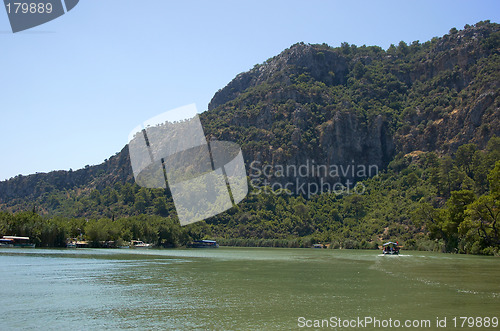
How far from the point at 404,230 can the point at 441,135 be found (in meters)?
54.1

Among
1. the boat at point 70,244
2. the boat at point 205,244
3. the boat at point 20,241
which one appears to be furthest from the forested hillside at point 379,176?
the boat at point 205,244

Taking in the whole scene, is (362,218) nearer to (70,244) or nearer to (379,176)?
(379,176)

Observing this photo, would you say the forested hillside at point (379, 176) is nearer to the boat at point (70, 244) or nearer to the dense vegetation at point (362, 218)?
the dense vegetation at point (362, 218)

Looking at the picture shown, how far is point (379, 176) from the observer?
550 ft

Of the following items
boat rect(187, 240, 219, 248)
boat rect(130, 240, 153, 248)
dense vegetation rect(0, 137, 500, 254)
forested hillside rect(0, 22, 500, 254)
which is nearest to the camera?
dense vegetation rect(0, 137, 500, 254)

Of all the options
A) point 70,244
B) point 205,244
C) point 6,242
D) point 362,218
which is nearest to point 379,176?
point 362,218

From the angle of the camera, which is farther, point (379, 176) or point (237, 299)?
point (379, 176)

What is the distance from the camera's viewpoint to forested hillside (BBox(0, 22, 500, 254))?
9850 centimetres

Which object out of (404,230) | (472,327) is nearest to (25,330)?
(472,327)

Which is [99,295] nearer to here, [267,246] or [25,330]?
[25,330]

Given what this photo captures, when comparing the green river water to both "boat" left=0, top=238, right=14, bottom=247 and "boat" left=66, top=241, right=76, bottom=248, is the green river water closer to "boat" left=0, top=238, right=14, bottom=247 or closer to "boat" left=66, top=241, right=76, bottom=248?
"boat" left=0, top=238, right=14, bottom=247

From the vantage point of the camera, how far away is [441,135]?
6107 inches

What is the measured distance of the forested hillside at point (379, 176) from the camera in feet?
323

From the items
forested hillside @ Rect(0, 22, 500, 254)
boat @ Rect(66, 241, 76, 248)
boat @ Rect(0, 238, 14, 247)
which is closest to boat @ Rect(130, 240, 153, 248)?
forested hillside @ Rect(0, 22, 500, 254)
